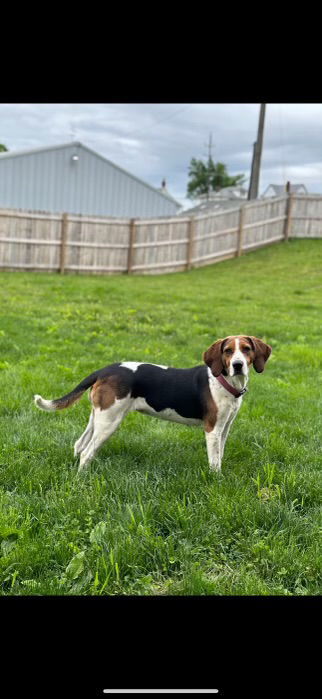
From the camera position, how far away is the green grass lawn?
3.16 meters

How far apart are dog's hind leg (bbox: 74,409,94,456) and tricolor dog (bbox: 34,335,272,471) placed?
0.01 metres

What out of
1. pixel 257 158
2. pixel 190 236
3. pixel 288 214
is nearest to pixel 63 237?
pixel 190 236

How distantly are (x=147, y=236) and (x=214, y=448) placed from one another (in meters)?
16.2

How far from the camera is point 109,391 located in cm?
429

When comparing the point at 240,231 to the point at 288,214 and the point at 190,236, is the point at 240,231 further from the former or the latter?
the point at 288,214

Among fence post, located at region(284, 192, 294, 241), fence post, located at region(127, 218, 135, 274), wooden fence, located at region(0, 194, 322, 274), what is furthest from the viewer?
fence post, located at region(284, 192, 294, 241)

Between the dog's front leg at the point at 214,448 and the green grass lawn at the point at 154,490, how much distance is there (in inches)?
2.5

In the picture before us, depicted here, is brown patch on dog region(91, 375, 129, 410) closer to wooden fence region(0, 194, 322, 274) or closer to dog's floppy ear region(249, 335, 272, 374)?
dog's floppy ear region(249, 335, 272, 374)

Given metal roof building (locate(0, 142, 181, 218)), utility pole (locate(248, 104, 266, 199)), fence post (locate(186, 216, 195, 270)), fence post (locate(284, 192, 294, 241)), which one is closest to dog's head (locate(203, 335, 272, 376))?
fence post (locate(186, 216, 195, 270))

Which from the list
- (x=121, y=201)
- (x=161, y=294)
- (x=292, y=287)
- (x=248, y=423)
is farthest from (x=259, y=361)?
(x=121, y=201)

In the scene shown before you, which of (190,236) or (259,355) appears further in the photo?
(190,236)

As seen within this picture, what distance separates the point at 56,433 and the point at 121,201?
25789mm
